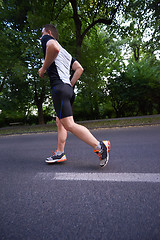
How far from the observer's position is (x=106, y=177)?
85.0 inches

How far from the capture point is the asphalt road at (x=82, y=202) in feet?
4.06

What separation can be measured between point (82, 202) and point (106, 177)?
0.62 m

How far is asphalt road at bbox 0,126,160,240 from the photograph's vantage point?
1.24 meters

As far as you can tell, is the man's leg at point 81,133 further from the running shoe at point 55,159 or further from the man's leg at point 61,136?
the running shoe at point 55,159

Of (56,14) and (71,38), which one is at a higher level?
(56,14)

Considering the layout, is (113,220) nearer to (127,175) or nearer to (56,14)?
(127,175)

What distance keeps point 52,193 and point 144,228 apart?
971 mm

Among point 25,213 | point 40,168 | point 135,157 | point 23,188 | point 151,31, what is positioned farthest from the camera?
point 151,31

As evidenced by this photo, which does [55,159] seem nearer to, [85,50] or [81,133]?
[81,133]

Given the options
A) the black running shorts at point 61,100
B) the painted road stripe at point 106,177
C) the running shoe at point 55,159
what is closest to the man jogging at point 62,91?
the black running shorts at point 61,100

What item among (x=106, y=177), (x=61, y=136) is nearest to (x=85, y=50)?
(x=61, y=136)

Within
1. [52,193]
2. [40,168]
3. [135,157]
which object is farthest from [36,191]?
[135,157]

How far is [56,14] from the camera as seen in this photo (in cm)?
1256

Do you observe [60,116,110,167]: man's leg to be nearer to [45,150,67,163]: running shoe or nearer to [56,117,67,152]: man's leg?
[56,117,67,152]: man's leg
